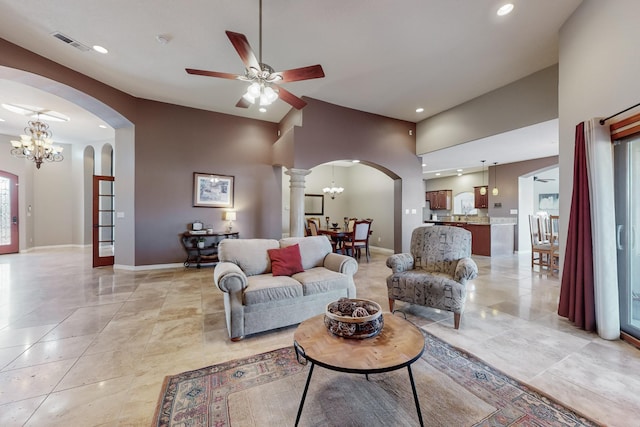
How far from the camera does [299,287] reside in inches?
104

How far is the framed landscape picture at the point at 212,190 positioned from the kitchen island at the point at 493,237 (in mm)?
6485

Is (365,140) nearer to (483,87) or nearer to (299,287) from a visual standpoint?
(483,87)

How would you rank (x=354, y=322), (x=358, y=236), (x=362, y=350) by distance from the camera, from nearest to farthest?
(x=362, y=350) → (x=354, y=322) → (x=358, y=236)

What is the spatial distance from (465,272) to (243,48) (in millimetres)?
3046

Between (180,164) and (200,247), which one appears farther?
(180,164)

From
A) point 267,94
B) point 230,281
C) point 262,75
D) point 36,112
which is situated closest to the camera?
point 230,281

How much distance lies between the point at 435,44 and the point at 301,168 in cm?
280

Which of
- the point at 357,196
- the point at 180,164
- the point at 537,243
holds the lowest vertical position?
the point at 537,243

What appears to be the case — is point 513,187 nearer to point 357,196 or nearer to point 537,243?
point 537,243

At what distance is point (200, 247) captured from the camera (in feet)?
17.2

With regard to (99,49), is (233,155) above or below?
below

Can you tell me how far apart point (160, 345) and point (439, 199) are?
10.7 meters

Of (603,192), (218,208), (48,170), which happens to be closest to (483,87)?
(603,192)

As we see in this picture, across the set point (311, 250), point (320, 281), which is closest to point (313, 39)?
point (311, 250)
